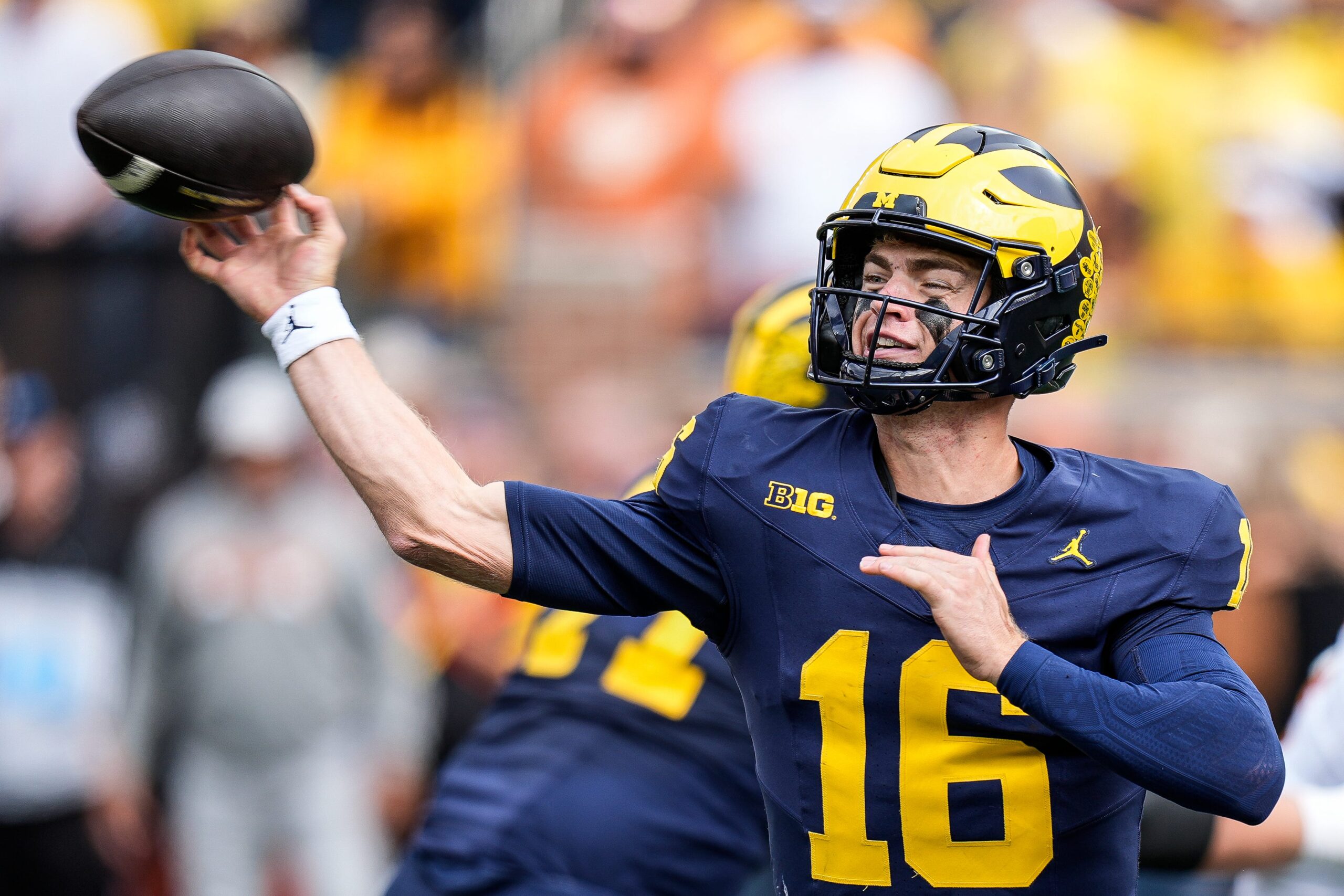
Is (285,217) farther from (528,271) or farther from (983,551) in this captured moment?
(528,271)

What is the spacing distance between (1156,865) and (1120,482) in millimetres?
1105

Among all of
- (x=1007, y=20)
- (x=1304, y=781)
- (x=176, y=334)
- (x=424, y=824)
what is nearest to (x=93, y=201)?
(x=176, y=334)

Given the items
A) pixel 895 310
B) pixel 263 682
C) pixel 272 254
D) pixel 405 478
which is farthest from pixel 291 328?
pixel 263 682

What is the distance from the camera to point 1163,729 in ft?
7.25

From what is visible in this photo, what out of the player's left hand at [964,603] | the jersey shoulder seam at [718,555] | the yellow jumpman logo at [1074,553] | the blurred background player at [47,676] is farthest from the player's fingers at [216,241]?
the blurred background player at [47,676]

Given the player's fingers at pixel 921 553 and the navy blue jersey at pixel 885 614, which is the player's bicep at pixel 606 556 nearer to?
the navy blue jersey at pixel 885 614

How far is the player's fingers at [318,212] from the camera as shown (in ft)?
9.05

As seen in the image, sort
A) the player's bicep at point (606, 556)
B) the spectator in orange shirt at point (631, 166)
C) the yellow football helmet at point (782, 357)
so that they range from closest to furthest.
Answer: the player's bicep at point (606, 556)
the yellow football helmet at point (782, 357)
the spectator in orange shirt at point (631, 166)

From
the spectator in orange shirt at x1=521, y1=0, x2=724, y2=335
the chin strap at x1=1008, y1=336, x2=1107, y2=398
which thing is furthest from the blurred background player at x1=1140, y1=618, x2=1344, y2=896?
the spectator in orange shirt at x1=521, y1=0, x2=724, y2=335

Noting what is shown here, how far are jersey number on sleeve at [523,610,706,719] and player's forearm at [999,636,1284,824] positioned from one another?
4.30 feet

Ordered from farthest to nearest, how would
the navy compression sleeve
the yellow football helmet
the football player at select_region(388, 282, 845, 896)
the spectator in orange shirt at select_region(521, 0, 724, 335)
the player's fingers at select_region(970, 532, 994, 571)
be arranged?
1. the spectator in orange shirt at select_region(521, 0, 724, 335)
2. the yellow football helmet
3. the football player at select_region(388, 282, 845, 896)
4. the player's fingers at select_region(970, 532, 994, 571)
5. the navy compression sleeve

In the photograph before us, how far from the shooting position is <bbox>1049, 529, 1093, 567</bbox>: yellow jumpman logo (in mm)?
2479

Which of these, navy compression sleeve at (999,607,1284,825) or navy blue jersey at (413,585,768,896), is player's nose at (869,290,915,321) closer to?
navy compression sleeve at (999,607,1284,825)

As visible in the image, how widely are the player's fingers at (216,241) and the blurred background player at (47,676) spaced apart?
4.36 m
